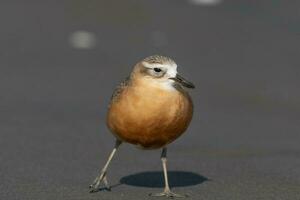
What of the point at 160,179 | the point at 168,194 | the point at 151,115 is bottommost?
the point at 168,194

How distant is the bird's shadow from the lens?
7.25 meters

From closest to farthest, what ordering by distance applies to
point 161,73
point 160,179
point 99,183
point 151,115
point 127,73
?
point 151,115 → point 161,73 → point 99,183 → point 160,179 → point 127,73

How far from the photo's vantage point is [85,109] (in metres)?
10.2

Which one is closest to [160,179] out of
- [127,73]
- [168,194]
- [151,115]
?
[168,194]

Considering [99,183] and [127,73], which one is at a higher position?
[127,73]

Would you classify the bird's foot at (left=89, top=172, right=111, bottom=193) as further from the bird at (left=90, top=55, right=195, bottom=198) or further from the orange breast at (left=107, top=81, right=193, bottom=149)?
the orange breast at (left=107, top=81, right=193, bottom=149)

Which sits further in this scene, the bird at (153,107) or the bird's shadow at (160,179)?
the bird's shadow at (160,179)

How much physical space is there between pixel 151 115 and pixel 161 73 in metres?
0.36

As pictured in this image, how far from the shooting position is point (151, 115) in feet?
21.8

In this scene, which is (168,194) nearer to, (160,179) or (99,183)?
(99,183)

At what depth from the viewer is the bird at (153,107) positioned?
262 inches

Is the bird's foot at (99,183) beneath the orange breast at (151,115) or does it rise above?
beneath

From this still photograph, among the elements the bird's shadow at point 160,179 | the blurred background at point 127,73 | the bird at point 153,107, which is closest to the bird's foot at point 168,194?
the bird at point 153,107

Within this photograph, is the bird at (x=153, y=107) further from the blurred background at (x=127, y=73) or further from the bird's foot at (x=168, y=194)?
the blurred background at (x=127, y=73)
